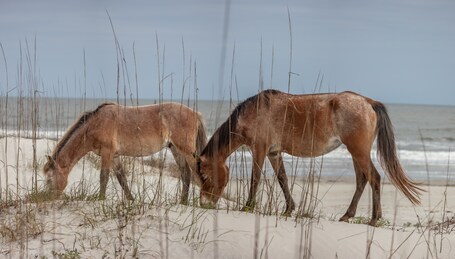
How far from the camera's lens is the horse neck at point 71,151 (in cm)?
825

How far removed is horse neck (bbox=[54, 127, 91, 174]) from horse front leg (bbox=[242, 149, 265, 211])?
228 centimetres

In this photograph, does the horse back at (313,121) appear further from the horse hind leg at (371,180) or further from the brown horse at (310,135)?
the horse hind leg at (371,180)

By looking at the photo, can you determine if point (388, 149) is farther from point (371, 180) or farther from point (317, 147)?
point (317, 147)

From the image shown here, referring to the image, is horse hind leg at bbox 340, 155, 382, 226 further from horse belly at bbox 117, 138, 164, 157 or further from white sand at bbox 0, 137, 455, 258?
horse belly at bbox 117, 138, 164, 157

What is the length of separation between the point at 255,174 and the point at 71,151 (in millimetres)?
2575

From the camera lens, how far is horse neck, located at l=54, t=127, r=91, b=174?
27.1 ft

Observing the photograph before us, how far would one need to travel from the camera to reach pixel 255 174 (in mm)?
7070

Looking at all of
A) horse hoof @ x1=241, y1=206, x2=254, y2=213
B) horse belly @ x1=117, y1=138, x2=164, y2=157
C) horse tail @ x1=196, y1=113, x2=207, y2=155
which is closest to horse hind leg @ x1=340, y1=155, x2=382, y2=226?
horse hoof @ x1=241, y1=206, x2=254, y2=213

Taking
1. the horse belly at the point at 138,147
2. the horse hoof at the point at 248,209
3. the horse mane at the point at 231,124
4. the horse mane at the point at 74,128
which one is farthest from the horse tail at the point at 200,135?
the horse hoof at the point at 248,209

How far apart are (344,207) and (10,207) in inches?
251

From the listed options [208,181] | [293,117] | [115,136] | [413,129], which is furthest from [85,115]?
[413,129]

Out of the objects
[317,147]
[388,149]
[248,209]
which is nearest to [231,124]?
[317,147]

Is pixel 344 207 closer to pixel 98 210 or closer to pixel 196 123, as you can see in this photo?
pixel 196 123

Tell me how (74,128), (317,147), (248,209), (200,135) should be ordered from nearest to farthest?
(248,209)
(317,147)
(74,128)
(200,135)
